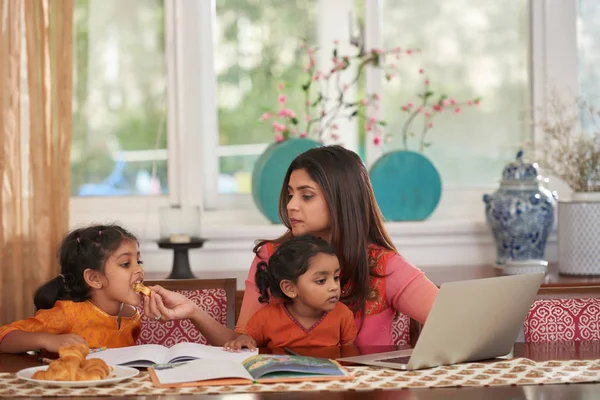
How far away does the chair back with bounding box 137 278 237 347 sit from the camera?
2.58 meters

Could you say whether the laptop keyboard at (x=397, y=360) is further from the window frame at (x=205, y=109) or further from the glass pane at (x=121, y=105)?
the glass pane at (x=121, y=105)

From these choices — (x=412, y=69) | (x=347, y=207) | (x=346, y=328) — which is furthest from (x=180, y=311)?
(x=412, y=69)

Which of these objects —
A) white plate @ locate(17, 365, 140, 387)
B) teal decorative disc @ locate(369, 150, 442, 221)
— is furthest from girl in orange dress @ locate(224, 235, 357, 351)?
teal decorative disc @ locate(369, 150, 442, 221)

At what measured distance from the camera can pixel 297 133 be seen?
3607 mm

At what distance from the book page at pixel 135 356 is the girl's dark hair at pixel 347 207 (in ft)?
1.90

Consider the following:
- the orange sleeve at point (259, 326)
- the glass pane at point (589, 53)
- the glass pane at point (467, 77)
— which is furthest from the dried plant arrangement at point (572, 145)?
the orange sleeve at point (259, 326)

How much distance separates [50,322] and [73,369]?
0.60m

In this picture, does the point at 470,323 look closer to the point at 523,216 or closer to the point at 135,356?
the point at 135,356

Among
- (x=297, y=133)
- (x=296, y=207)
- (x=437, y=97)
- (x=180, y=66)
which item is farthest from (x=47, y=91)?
(x=437, y=97)

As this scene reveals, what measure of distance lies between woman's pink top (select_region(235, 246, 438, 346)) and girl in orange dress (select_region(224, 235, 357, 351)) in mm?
96

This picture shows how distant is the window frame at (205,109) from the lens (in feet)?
11.7

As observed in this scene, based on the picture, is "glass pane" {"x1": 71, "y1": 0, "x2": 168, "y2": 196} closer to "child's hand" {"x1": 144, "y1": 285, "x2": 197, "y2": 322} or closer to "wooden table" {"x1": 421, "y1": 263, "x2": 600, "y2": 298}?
"wooden table" {"x1": 421, "y1": 263, "x2": 600, "y2": 298}

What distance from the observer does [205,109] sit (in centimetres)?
362

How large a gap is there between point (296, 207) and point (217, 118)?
1.36 m
